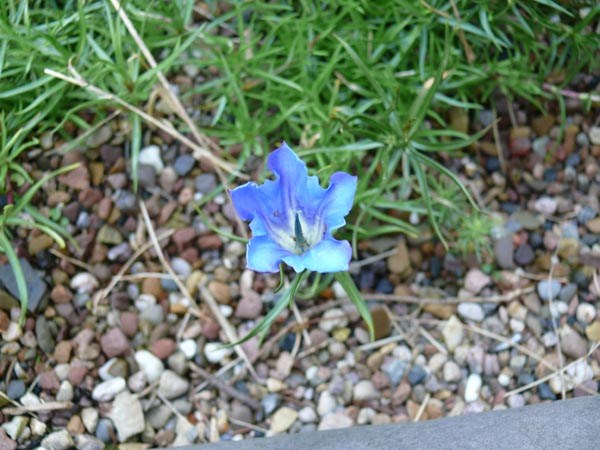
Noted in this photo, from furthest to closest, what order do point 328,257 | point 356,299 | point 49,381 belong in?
point 49,381 < point 356,299 < point 328,257

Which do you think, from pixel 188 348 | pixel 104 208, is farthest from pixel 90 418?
pixel 104 208

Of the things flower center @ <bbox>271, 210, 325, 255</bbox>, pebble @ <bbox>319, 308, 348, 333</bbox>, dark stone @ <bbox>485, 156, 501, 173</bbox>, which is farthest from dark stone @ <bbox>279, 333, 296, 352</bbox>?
dark stone @ <bbox>485, 156, 501, 173</bbox>

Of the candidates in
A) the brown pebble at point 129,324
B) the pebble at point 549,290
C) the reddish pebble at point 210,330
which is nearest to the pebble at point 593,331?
the pebble at point 549,290

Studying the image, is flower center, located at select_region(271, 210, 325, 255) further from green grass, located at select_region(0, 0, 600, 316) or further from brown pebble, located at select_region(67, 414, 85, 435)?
brown pebble, located at select_region(67, 414, 85, 435)

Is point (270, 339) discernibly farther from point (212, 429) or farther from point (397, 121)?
point (397, 121)

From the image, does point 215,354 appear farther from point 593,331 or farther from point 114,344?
point 593,331

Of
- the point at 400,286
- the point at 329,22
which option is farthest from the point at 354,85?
the point at 400,286
